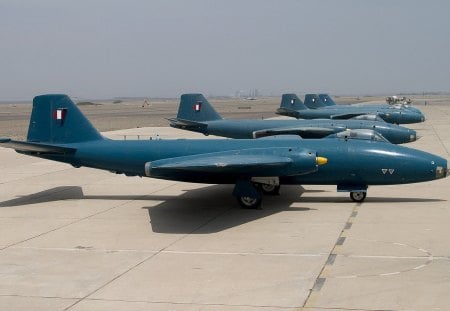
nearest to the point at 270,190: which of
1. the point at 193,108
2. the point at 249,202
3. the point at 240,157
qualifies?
the point at 249,202

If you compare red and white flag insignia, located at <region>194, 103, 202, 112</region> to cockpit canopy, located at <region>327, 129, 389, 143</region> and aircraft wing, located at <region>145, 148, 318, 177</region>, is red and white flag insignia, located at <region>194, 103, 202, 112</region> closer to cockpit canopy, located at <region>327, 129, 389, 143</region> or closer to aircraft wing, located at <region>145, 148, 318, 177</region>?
cockpit canopy, located at <region>327, 129, 389, 143</region>

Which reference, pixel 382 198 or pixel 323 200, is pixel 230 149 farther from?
pixel 382 198

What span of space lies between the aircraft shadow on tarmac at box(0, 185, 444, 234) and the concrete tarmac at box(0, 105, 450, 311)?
4 centimetres

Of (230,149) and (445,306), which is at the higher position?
(230,149)

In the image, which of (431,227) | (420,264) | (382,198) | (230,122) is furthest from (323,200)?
(230,122)

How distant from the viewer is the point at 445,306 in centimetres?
933

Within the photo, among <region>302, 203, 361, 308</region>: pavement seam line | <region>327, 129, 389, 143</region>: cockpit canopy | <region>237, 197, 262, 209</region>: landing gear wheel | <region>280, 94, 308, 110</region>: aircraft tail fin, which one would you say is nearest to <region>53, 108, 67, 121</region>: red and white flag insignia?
<region>237, 197, 262, 209</region>: landing gear wheel

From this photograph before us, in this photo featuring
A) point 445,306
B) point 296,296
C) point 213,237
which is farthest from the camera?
point 213,237

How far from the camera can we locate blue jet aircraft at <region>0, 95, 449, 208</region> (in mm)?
17234

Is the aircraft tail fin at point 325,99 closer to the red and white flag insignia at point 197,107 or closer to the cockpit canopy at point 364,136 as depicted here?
the red and white flag insignia at point 197,107

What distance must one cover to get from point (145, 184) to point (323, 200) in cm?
802

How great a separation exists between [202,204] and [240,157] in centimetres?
235

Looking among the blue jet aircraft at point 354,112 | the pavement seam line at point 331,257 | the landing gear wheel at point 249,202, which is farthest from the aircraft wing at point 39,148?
the blue jet aircraft at point 354,112

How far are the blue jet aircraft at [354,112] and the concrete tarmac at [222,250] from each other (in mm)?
31845
